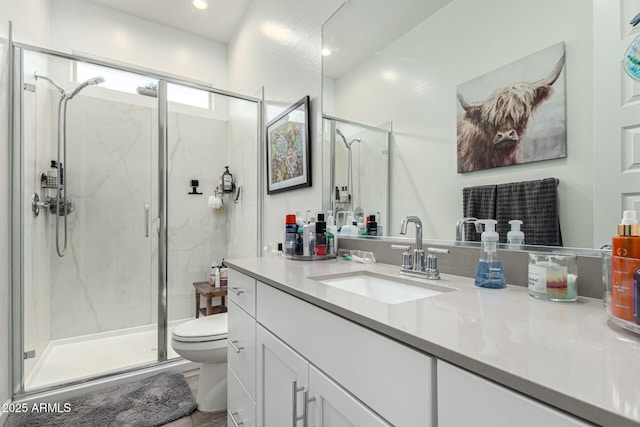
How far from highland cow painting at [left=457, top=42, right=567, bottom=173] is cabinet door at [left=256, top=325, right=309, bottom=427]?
867 millimetres

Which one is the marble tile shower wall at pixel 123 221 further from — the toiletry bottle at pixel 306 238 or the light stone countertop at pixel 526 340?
the light stone countertop at pixel 526 340

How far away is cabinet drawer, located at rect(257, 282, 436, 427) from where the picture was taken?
1.60ft

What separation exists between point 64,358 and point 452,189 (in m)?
2.78

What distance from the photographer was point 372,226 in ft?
4.89

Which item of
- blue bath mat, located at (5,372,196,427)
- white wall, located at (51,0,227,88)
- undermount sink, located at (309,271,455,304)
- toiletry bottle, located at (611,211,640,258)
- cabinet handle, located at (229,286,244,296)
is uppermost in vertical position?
white wall, located at (51,0,227,88)

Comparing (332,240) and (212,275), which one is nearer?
(332,240)

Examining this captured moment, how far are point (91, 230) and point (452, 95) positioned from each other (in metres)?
2.88

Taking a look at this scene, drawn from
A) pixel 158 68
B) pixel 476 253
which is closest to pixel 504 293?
pixel 476 253

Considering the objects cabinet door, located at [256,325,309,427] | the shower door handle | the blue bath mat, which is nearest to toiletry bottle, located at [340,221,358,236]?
cabinet door, located at [256,325,309,427]

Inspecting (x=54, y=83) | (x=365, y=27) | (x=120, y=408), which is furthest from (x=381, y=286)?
(x=54, y=83)

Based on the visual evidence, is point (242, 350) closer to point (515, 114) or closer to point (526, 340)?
point (526, 340)

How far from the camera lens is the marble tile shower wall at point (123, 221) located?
→ 2.46 meters

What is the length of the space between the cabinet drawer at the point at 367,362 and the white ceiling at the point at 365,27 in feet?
4.11

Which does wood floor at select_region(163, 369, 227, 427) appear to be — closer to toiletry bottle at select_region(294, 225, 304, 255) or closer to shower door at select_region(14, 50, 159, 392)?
shower door at select_region(14, 50, 159, 392)
